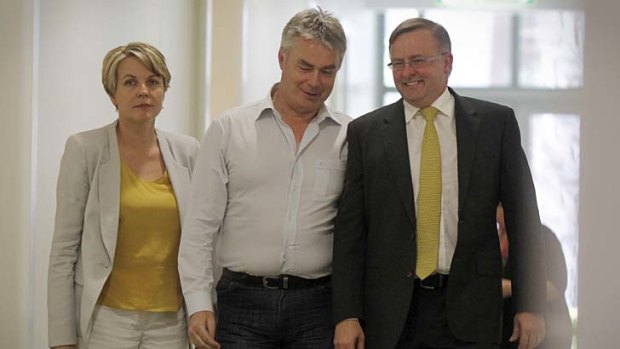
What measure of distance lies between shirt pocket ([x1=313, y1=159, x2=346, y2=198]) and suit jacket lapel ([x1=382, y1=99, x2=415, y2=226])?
0.54 ft

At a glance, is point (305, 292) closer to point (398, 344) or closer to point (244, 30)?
point (398, 344)

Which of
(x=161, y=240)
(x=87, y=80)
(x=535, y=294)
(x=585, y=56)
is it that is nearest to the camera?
(x=535, y=294)

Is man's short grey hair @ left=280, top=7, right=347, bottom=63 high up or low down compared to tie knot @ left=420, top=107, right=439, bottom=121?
up

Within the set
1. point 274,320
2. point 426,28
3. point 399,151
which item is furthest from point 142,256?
point 426,28

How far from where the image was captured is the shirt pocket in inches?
94.5

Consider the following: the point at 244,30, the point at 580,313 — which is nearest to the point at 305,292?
the point at 580,313

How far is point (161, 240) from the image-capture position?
2.49 metres

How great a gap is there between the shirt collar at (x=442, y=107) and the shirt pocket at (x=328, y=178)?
24 centimetres

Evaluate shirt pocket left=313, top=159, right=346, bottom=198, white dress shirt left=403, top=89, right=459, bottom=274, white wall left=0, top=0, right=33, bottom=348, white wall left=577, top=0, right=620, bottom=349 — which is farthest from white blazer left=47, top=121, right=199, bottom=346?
white wall left=577, top=0, right=620, bottom=349

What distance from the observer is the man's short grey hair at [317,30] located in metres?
2.37

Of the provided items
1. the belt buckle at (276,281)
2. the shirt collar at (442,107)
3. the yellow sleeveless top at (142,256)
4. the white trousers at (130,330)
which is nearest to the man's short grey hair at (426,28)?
the shirt collar at (442,107)

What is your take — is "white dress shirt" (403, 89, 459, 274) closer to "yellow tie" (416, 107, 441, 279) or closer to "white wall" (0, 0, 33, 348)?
"yellow tie" (416, 107, 441, 279)

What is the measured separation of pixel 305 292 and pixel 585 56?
1.26 meters

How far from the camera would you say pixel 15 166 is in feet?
11.3
